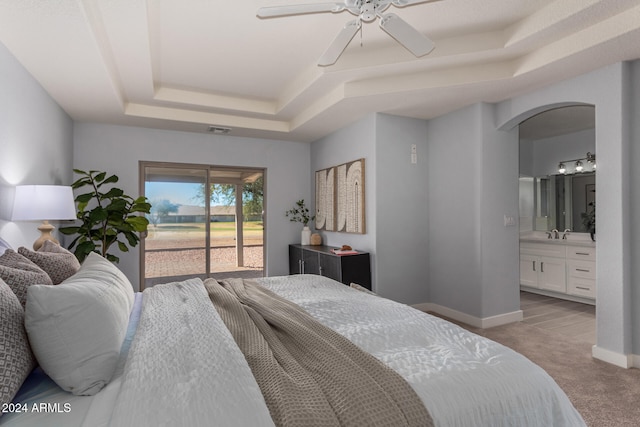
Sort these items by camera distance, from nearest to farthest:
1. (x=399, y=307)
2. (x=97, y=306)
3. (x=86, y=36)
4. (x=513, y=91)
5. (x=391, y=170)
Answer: (x=97, y=306) → (x=399, y=307) → (x=86, y=36) → (x=513, y=91) → (x=391, y=170)

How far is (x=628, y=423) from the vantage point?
2.06 meters

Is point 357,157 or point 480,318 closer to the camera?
point 480,318

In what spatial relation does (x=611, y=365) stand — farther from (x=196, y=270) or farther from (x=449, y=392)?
(x=196, y=270)

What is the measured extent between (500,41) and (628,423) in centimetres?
278

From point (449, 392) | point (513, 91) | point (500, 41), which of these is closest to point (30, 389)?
point (449, 392)

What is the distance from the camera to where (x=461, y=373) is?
1.24m

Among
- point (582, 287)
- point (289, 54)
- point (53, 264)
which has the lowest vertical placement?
point (582, 287)

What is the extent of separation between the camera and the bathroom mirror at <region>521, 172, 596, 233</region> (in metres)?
5.11

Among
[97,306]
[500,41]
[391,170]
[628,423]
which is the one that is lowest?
[628,423]

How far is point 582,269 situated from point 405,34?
423 centimetres

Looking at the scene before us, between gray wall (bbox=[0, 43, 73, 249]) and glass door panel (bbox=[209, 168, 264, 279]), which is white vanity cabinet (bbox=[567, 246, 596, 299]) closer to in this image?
glass door panel (bbox=[209, 168, 264, 279])

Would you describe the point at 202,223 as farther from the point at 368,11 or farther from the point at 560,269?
the point at 560,269

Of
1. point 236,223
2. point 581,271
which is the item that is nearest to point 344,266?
point 236,223

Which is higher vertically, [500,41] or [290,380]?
[500,41]
